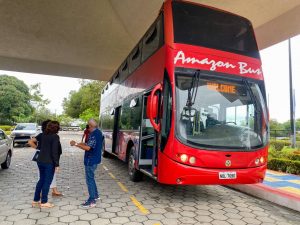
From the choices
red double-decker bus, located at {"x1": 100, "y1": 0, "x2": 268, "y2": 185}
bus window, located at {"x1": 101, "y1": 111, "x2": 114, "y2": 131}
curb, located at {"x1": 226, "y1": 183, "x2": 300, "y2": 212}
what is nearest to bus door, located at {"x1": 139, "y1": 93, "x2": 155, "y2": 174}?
red double-decker bus, located at {"x1": 100, "y1": 0, "x2": 268, "y2": 185}

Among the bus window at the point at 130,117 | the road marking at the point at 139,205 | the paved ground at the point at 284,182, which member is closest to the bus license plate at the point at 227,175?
the road marking at the point at 139,205

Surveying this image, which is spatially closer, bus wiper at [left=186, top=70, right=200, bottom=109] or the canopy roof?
bus wiper at [left=186, top=70, right=200, bottom=109]

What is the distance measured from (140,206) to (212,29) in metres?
Result: 4.21

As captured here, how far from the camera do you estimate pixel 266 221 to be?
505cm

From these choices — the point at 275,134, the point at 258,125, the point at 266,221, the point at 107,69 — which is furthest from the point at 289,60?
the point at 266,221

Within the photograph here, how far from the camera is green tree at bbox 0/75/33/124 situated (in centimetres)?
4659

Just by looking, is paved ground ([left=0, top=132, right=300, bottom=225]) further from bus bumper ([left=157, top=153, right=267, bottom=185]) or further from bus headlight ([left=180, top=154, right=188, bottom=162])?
bus headlight ([left=180, top=154, right=188, bottom=162])

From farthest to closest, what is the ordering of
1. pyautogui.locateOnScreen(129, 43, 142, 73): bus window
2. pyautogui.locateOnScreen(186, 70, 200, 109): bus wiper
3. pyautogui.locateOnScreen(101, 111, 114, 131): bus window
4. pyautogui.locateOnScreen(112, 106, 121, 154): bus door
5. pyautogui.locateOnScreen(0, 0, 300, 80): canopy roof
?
pyautogui.locateOnScreen(101, 111, 114, 131): bus window, pyautogui.locateOnScreen(112, 106, 121, 154): bus door, pyautogui.locateOnScreen(0, 0, 300, 80): canopy roof, pyautogui.locateOnScreen(129, 43, 142, 73): bus window, pyautogui.locateOnScreen(186, 70, 200, 109): bus wiper

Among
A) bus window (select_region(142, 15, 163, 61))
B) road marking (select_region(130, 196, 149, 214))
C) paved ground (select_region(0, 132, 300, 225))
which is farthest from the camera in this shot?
bus window (select_region(142, 15, 163, 61))

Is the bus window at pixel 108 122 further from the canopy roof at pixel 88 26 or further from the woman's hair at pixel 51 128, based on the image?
the woman's hair at pixel 51 128

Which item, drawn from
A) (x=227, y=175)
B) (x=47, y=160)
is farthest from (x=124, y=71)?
(x=227, y=175)

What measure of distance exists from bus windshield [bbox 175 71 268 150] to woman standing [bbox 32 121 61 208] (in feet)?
7.96

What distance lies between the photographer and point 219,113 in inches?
225

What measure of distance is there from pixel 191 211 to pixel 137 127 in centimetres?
284
